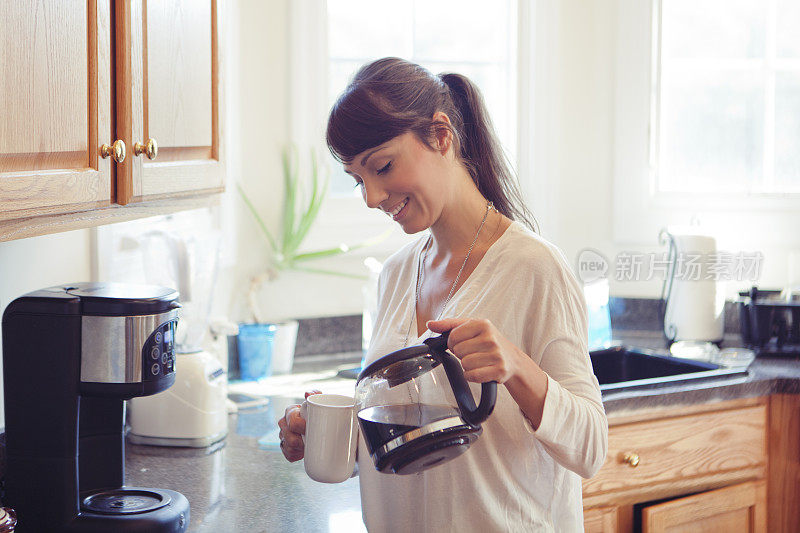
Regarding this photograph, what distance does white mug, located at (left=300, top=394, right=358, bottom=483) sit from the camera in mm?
1309

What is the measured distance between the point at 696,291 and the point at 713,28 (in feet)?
2.80

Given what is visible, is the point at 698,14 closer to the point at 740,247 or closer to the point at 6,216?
the point at 740,247

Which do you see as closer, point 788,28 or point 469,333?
point 469,333

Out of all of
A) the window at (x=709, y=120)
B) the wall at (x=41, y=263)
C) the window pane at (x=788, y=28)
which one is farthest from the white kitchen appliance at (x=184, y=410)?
the window pane at (x=788, y=28)

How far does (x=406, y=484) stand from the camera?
1380 mm

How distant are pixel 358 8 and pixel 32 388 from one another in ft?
5.82

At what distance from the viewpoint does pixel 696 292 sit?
261 cm

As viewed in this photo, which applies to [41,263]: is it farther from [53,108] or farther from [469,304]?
[469,304]

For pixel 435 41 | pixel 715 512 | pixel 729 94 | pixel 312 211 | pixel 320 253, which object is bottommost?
pixel 715 512

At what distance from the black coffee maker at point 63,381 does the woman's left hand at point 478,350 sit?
0.50m

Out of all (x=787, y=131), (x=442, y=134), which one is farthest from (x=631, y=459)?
(x=787, y=131)

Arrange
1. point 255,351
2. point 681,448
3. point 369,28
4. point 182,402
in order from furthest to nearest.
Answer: point 369,28, point 255,351, point 681,448, point 182,402

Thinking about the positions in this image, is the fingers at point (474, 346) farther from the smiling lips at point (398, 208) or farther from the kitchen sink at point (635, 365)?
the kitchen sink at point (635, 365)

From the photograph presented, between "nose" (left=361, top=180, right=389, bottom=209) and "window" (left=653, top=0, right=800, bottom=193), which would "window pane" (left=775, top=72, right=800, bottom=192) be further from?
"nose" (left=361, top=180, right=389, bottom=209)
